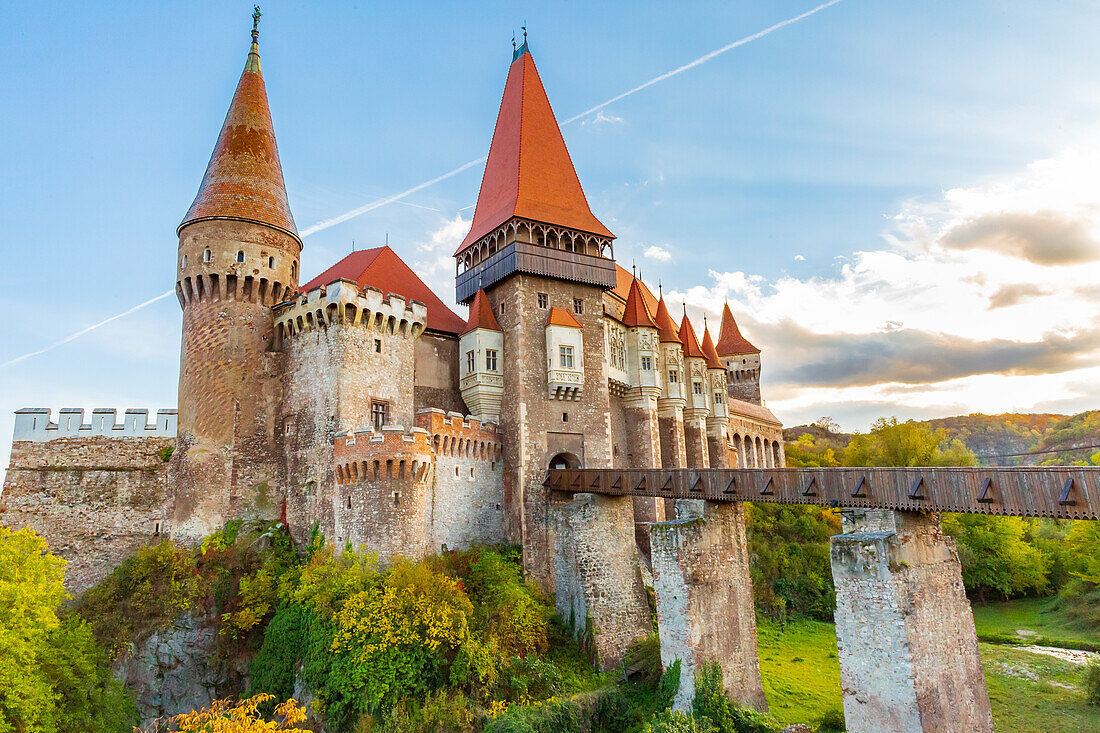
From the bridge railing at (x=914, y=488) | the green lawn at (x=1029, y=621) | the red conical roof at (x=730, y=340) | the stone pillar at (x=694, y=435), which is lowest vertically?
the green lawn at (x=1029, y=621)

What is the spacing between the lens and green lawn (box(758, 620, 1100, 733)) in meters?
19.6

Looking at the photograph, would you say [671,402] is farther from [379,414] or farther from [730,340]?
[730,340]

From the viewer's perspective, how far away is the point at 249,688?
21031mm

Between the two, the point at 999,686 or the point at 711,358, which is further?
the point at 711,358

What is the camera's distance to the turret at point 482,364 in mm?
28297

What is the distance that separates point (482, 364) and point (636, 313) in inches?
388

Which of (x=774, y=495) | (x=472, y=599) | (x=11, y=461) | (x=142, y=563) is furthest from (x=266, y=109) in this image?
(x=774, y=495)

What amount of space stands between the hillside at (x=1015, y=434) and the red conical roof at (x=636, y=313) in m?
42.3

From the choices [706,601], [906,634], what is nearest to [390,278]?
[706,601]

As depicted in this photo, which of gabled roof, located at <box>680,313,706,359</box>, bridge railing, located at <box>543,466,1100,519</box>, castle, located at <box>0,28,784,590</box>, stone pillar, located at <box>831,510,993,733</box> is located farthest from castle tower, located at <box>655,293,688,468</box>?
stone pillar, located at <box>831,510,993,733</box>

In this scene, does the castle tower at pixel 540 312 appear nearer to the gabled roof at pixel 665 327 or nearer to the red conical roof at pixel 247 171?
the gabled roof at pixel 665 327

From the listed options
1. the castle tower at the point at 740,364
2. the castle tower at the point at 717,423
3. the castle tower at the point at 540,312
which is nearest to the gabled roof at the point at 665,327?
the castle tower at the point at 717,423

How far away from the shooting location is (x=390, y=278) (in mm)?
29906

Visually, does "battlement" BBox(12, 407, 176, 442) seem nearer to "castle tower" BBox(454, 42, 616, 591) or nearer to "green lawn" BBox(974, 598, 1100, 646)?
"castle tower" BBox(454, 42, 616, 591)
